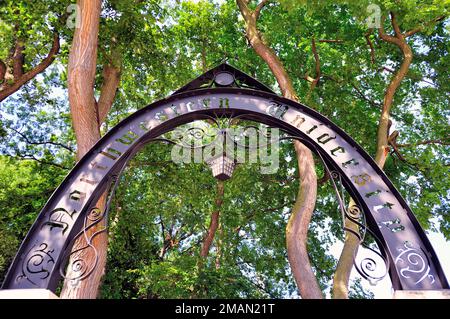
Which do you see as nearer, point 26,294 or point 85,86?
point 26,294

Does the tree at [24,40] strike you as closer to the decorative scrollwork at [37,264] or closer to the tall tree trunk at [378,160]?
the decorative scrollwork at [37,264]

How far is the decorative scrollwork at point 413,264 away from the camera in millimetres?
3578

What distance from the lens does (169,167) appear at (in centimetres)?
1138

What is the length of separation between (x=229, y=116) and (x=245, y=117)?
8.1 inches

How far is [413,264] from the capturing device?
3631 mm

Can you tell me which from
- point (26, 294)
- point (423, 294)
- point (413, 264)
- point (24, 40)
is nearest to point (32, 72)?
point (24, 40)

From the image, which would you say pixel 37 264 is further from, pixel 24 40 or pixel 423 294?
pixel 24 40

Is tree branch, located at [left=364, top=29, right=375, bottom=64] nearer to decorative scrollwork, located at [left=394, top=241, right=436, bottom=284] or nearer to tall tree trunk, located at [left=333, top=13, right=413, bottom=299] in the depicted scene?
tall tree trunk, located at [left=333, top=13, right=413, bottom=299]

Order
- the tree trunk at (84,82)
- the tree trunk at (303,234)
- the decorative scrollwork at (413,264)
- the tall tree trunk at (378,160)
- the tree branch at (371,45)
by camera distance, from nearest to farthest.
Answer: the decorative scrollwork at (413,264) → the tree trunk at (84,82) → the tree trunk at (303,234) → the tall tree trunk at (378,160) → the tree branch at (371,45)

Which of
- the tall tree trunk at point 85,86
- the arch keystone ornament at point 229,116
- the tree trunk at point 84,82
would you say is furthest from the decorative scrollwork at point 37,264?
the tree trunk at point 84,82

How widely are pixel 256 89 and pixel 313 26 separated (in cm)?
714

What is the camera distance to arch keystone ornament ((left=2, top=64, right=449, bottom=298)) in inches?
144

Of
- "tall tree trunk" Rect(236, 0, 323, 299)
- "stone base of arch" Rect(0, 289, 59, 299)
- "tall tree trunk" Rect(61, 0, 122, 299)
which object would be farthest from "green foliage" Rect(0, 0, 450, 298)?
"stone base of arch" Rect(0, 289, 59, 299)
